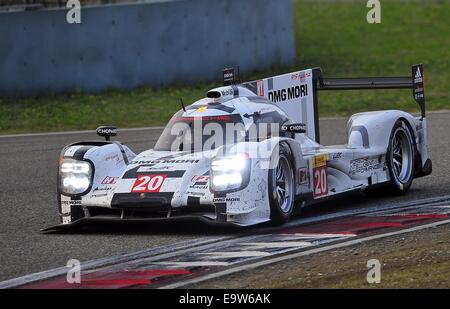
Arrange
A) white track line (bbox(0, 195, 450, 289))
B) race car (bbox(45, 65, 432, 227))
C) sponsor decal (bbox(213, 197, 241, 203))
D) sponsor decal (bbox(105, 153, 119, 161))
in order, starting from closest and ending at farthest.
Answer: white track line (bbox(0, 195, 450, 289))
sponsor decal (bbox(213, 197, 241, 203))
race car (bbox(45, 65, 432, 227))
sponsor decal (bbox(105, 153, 119, 161))

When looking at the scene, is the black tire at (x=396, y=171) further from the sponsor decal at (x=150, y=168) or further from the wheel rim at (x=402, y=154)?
the sponsor decal at (x=150, y=168)

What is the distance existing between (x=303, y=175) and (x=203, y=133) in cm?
99

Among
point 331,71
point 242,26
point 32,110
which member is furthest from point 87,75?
point 331,71

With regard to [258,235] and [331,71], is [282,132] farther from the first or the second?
[331,71]

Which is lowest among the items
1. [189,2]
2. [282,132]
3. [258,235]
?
[258,235]

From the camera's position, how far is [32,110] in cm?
2106

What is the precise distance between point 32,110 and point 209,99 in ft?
32.6

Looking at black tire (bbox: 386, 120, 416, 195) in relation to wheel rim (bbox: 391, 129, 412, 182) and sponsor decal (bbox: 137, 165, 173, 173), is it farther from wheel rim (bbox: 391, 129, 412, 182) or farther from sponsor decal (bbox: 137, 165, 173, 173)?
sponsor decal (bbox: 137, 165, 173, 173)

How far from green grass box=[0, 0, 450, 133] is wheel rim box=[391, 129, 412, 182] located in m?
8.15

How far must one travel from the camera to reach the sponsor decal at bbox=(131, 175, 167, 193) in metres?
10.3

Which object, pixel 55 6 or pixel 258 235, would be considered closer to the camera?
pixel 258 235

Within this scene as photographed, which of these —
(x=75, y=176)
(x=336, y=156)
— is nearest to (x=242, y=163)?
(x=75, y=176)

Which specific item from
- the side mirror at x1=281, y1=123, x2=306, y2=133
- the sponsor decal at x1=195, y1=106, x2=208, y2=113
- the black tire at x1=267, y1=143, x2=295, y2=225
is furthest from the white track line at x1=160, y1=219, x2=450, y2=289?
the sponsor decal at x1=195, y1=106, x2=208, y2=113

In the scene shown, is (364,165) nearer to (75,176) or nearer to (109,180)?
(109,180)
